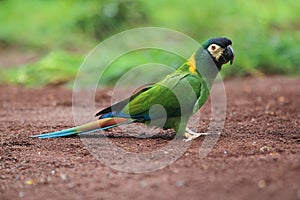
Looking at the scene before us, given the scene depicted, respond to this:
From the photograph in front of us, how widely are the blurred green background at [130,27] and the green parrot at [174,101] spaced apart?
10.6ft

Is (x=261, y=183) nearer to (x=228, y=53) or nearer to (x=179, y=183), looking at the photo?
(x=179, y=183)

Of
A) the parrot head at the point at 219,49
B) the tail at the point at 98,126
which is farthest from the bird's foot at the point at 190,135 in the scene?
the parrot head at the point at 219,49

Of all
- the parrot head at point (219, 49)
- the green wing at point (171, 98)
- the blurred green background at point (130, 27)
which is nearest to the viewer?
the green wing at point (171, 98)

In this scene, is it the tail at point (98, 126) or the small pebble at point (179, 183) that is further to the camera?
the tail at point (98, 126)

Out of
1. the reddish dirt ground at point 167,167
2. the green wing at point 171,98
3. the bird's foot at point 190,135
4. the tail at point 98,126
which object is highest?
the green wing at point 171,98

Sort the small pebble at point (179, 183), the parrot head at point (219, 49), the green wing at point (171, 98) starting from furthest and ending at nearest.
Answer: the parrot head at point (219, 49)
the green wing at point (171, 98)
the small pebble at point (179, 183)

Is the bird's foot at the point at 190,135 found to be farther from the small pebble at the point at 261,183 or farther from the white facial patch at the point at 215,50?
the small pebble at the point at 261,183

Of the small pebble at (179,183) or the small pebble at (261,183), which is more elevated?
the small pebble at (179,183)

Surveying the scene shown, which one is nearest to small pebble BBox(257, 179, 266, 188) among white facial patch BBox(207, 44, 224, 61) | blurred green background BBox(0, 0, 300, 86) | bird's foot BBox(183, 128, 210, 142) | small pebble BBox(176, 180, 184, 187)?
small pebble BBox(176, 180, 184, 187)

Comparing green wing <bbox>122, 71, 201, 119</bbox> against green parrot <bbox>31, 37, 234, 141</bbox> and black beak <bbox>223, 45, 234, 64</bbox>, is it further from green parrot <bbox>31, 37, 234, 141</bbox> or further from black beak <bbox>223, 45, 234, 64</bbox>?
black beak <bbox>223, 45, 234, 64</bbox>

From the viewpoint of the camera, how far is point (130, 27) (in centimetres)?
973

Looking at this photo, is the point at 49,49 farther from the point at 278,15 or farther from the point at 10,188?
the point at 10,188

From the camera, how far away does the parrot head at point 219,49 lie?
446 cm

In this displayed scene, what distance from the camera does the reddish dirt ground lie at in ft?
9.62
